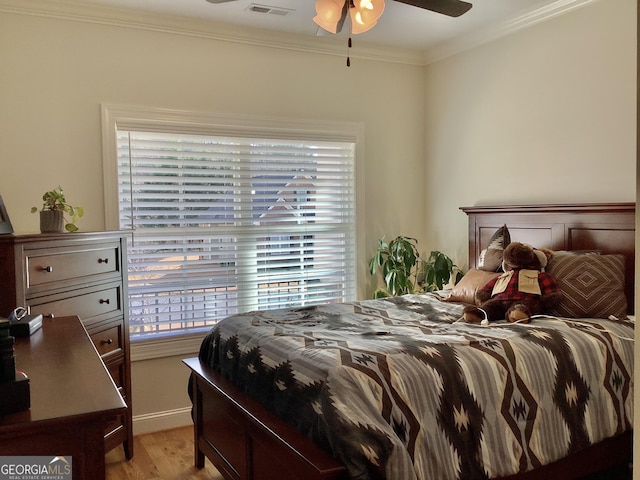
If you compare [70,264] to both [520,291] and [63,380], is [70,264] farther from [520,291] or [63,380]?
[520,291]

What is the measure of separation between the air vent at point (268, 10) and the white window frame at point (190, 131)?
0.72 m

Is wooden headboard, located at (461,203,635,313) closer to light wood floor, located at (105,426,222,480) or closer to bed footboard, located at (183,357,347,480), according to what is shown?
bed footboard, located at (183,357,347,480)

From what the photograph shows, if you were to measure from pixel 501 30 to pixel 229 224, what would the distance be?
2328 mm

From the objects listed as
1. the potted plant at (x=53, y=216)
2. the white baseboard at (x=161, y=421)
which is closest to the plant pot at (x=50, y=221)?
the potted plant at (x=53, y=216)

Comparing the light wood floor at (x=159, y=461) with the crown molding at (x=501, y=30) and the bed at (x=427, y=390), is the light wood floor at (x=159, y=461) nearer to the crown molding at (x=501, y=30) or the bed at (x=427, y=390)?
the bed at (x=427, y=390)

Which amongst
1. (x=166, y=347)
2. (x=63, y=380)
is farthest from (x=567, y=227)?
(x=63, y=380)

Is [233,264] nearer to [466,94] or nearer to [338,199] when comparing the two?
[338,199]

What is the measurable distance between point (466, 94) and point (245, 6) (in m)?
1.80

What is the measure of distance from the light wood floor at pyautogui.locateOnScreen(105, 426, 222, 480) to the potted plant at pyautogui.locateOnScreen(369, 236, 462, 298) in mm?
1768

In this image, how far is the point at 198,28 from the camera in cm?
382

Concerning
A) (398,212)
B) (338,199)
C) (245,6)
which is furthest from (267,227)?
(245,6)

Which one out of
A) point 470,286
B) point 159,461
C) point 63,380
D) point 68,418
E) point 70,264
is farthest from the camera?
point 470,286

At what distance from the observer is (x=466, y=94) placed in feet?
14.2

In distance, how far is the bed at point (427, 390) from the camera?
2029mm
